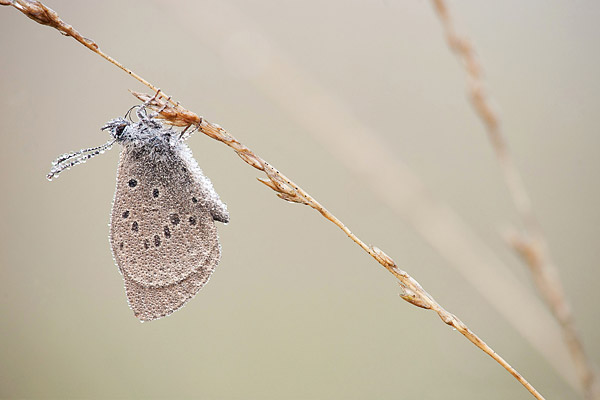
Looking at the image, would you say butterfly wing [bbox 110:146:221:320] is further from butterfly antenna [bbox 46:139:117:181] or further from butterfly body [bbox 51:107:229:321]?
butterfly antenna [bbox 46:139:117:181]

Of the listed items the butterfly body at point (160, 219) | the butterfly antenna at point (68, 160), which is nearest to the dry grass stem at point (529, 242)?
the butterfly body at point (160, 219)

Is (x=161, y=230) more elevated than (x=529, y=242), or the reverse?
(x=529, y=242)

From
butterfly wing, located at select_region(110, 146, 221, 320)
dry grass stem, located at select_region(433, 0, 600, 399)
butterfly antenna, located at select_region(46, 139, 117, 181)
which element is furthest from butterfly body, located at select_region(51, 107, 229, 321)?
dry grass stem, located at select_region(433, 0, 600, 399)

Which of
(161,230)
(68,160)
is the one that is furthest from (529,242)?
(68,160)

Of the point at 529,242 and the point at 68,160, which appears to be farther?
the point at 68,160

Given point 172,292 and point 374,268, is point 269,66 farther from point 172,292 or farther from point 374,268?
point 374,268

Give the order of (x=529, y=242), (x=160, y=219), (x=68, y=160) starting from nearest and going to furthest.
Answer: (x=529, y=242), (x=68, y=160), (x=160, y=219)

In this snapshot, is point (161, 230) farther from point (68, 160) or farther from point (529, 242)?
point (529, 242)

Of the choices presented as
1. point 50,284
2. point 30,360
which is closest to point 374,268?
point 50,284
